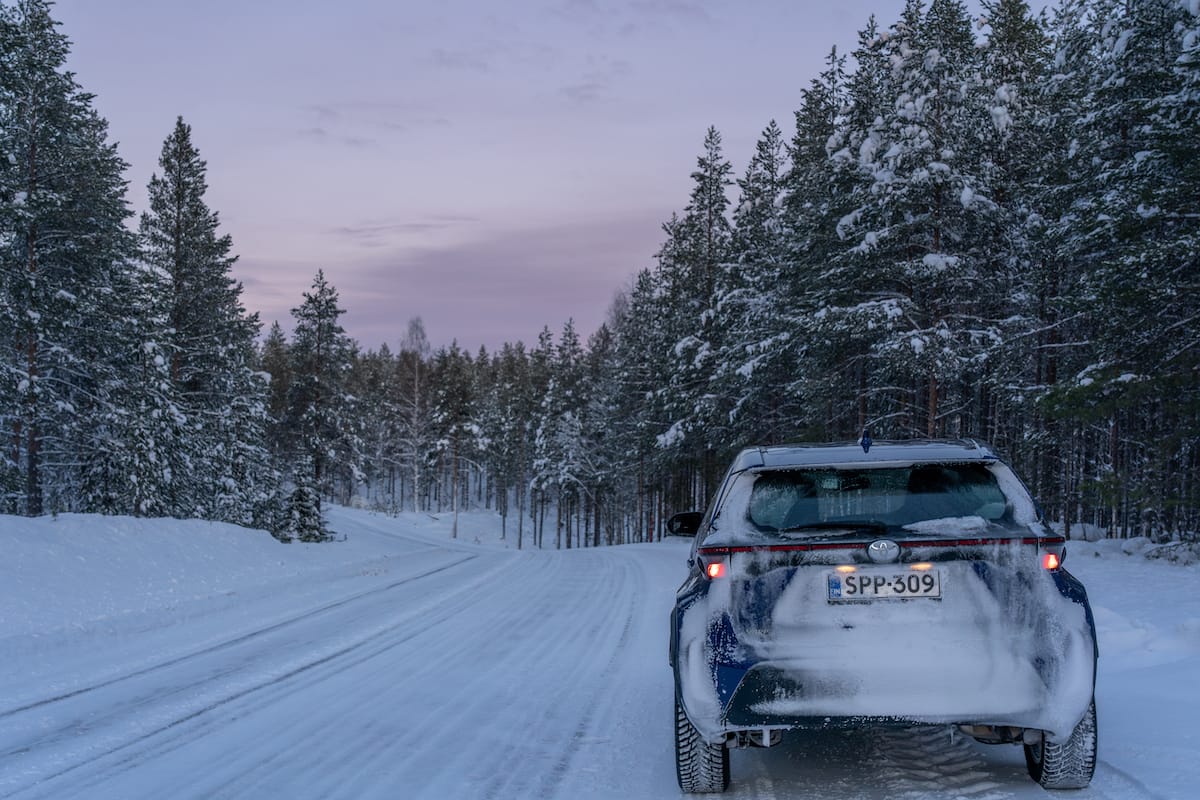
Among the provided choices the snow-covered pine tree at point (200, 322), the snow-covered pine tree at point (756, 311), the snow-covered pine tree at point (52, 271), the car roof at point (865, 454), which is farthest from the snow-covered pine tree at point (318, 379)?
the car roof at point (865, 454)

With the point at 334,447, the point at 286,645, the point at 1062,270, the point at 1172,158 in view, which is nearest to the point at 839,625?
the point at 286,645

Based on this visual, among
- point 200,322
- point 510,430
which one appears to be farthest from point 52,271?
point 510,430

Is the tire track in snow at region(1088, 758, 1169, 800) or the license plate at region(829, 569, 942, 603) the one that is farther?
the tire track in snow at region(1088, 758, 1169, 800)

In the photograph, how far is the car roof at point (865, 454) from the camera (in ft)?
14.9

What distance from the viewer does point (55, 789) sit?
15.3 feet

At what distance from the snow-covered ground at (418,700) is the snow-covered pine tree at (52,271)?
9078 mm

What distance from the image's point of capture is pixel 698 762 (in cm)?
455

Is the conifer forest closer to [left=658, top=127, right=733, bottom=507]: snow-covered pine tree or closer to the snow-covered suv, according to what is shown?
[left=658, top=127, right=733, bottom=507]: snow-covered pine tree

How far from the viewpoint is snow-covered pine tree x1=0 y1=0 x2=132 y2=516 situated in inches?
866

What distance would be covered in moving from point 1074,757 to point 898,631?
1206 mm

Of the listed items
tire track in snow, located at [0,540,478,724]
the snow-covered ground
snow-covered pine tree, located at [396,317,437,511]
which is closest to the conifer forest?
the snow-covered ground

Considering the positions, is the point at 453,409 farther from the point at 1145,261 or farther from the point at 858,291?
the point at 1145,261

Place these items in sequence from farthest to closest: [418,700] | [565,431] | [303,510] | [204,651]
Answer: [565,431] < [303,510] < [204,651] < [418,700]

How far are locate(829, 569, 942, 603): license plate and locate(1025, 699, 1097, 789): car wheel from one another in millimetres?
1058
